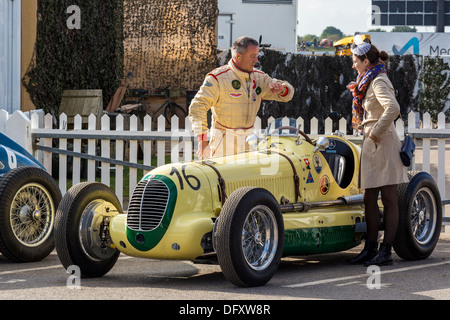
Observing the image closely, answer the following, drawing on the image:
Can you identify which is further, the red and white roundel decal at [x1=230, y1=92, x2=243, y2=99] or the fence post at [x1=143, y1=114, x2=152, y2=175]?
the fence post at [x1=143, y1=114, x2=152, y2=175]

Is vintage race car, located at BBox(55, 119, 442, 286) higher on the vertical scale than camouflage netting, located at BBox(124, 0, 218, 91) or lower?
lower

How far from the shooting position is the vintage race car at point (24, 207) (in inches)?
310

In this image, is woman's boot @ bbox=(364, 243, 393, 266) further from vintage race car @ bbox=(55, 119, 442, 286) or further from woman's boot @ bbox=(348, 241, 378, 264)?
vintage race car @ bbox=(55, 119, 442, 286)

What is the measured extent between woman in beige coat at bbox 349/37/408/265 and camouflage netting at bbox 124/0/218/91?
48.0ft

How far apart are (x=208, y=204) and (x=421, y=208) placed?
236 cm

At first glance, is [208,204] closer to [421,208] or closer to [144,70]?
[421,208]

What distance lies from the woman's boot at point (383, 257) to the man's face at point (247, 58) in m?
1.92

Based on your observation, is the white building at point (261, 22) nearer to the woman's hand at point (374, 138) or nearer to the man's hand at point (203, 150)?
the man's hand at point (203, 150)

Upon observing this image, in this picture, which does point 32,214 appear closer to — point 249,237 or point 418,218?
point 249,237

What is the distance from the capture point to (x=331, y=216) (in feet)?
24.6

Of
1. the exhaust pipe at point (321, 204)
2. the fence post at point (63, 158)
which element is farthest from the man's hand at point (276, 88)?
the fence post at point (63, 158)

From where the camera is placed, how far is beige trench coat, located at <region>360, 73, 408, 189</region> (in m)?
7.53

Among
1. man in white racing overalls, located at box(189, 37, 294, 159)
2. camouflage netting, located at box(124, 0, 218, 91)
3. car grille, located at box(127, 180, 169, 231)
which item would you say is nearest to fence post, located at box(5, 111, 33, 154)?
man in white racing overalls, located at box(189, 37, 294, 159)

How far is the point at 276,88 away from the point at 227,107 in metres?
0.50
